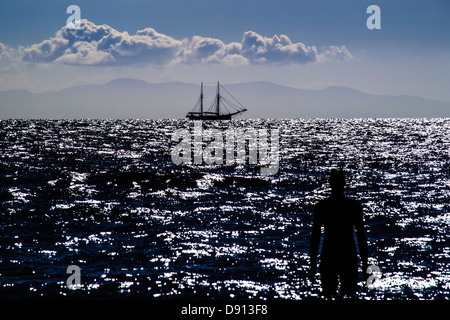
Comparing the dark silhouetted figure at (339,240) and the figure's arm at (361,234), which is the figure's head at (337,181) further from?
the figure's arm at (361,234)

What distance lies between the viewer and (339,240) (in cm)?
631

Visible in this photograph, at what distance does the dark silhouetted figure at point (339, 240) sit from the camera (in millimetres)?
6211

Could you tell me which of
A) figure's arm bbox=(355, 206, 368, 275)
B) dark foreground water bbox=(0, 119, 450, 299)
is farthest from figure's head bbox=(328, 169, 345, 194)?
dark foreground water bbox=(0, 119, 450, 299)

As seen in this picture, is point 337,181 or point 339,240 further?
point 339,240

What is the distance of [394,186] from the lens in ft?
96.7

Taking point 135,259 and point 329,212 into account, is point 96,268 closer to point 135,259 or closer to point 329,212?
point 135,259

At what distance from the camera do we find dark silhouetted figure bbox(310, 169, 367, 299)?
20.4 ft

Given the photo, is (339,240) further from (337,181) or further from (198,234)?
(198,234)

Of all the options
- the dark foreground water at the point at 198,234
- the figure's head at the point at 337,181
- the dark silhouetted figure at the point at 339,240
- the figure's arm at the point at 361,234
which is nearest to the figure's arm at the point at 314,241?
the dark silhouetted figure at the point at 339,240

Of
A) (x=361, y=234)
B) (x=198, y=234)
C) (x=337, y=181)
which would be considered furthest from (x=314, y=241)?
(x=198, y=234)

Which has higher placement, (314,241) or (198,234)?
(314,241)

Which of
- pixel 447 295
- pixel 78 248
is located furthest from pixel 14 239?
pixel 447 295
